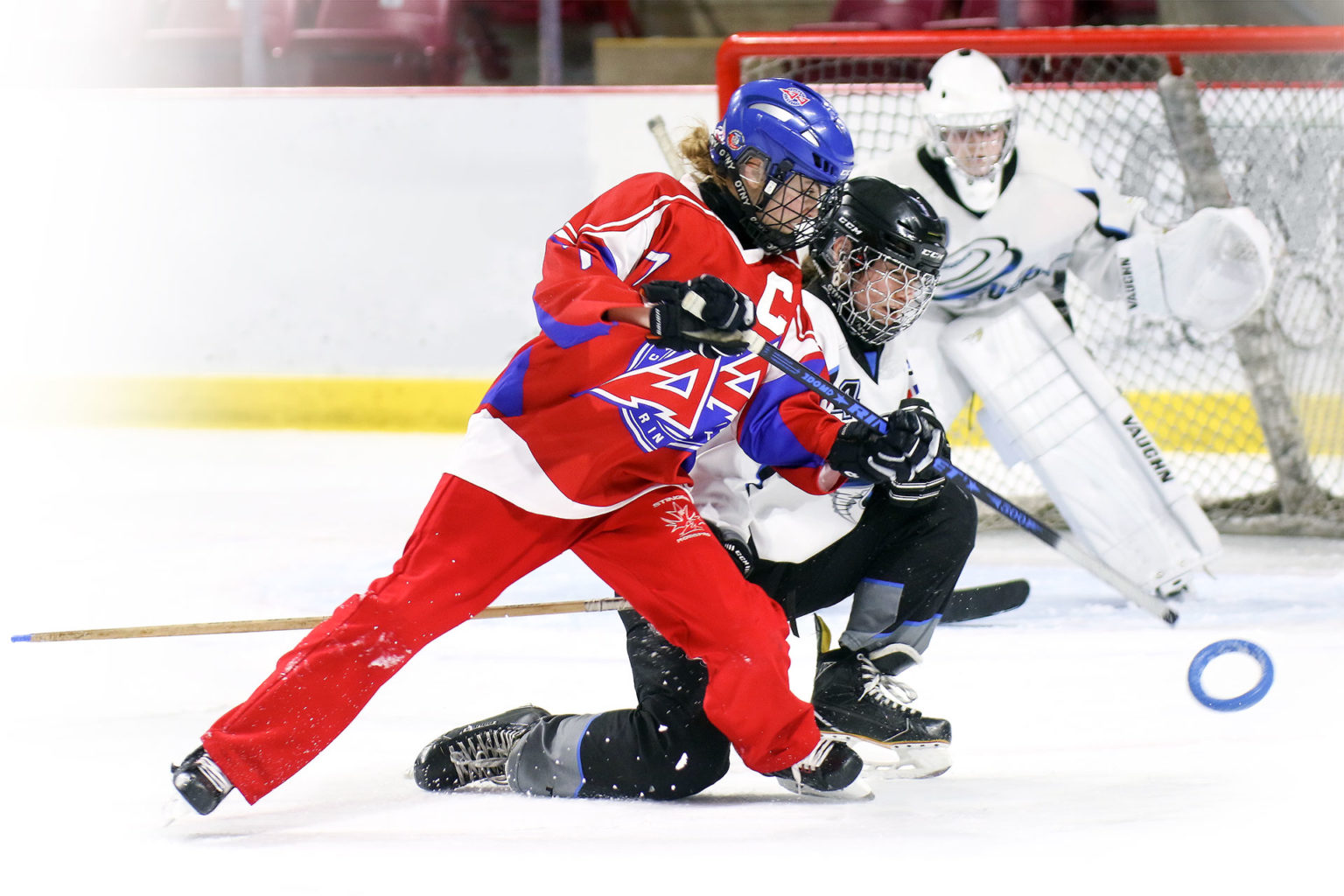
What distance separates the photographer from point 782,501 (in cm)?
208

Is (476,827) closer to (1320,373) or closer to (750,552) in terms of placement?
(750,552)

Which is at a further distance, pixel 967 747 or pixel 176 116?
pixel 176 116

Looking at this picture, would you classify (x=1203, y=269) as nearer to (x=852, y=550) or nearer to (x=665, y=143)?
(x=665, y=143)

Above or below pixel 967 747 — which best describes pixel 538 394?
above

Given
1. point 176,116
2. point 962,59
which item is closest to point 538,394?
point 962,59

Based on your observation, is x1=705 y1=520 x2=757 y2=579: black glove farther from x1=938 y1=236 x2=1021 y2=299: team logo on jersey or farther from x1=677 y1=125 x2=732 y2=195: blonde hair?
x1=938 y1=236 x2=1021 y2=299: team logo on jersey

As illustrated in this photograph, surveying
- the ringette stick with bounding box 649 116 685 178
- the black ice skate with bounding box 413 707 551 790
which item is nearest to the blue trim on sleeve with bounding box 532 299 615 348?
the black ice skate with bounding box 413 707 551 790

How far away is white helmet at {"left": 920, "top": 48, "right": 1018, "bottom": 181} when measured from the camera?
2816mm

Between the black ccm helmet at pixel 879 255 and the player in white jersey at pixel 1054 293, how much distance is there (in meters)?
0.92

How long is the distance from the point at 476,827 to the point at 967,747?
750mm

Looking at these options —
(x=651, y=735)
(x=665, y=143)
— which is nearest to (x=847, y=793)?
(x=651, y=735)

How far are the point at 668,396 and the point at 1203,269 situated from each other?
1602 mm

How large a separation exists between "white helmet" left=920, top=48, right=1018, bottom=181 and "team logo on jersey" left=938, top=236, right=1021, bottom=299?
15 cm

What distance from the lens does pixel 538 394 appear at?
179cm
